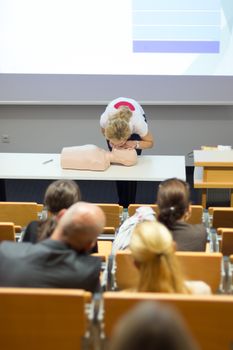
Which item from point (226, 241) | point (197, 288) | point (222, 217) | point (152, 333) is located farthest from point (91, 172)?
point (152, 333)

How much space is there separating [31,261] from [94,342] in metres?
0.40

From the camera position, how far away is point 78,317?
1.96 metres

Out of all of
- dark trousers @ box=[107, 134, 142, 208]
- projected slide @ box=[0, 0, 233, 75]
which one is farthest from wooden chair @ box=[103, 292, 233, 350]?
projected slide @ box=[0, 0, 233, 75]

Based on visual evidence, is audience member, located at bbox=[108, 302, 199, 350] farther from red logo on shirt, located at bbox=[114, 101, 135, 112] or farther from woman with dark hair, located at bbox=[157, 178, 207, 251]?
red logo on shirt, located at bbox=[114, 101, 135, 112]

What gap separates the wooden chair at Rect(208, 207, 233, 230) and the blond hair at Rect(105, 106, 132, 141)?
1.04 metres

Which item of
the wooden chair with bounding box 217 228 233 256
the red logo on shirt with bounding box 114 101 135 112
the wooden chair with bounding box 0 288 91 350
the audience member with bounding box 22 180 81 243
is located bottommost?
the wooden chair with bounding box 0 288 91 350

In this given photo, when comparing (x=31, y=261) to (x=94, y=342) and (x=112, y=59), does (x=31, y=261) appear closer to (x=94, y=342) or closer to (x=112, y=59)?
(x=94, y=342)

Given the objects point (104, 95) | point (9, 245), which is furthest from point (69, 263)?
point (104, 95)

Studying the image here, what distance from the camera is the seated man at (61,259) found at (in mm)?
2109

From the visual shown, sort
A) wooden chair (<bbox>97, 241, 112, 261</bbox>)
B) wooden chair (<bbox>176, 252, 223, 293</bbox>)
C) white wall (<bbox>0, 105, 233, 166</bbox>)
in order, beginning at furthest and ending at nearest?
white wall (<bbox>0, 105, 233, 166</bbox>), wooden chair (<bbox>97, 241, 112, 261</bbox>), wooden chair (<bbox>176, 252, 223, 293</bbox>)

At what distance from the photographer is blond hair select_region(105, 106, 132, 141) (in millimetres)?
4156

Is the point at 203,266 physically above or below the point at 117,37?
below

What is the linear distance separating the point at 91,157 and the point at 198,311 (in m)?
2.50

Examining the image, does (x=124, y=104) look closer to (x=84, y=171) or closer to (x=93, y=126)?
(x=84, y=171)
